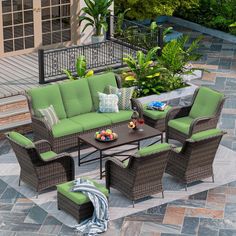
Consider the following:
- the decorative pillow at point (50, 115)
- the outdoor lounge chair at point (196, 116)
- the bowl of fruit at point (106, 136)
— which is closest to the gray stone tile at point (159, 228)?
the bowl of fruit at point (106, 136)

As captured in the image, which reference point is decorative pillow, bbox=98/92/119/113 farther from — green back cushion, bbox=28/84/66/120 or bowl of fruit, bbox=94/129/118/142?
bowl of fruit, bbox=94/129/118/142

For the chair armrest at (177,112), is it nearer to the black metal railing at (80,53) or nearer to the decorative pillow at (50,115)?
the decorative pillow at (50,115)

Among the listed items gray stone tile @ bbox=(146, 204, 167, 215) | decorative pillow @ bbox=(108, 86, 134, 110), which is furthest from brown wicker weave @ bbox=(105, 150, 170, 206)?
decorative pillow @ bbox=(108, 86, 134, 110)

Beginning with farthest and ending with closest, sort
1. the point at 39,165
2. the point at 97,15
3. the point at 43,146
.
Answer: the point at 97,15 → the point at 43,146 → the point at 39,165

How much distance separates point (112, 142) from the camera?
1510 centimetres

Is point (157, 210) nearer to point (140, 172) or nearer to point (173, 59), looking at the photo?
point (140, 172)

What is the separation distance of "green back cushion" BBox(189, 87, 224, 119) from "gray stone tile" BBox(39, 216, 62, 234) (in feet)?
15.1

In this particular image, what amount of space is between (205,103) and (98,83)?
2394 mm

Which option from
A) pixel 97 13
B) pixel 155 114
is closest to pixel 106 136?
pixel 155 114

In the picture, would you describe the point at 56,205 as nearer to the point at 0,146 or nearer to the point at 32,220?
the point at 32,220

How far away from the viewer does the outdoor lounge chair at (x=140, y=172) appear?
1362 centimetres

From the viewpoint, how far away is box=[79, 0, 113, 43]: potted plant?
2067 cm

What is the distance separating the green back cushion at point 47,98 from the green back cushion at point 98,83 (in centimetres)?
83

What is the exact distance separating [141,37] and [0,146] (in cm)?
608
